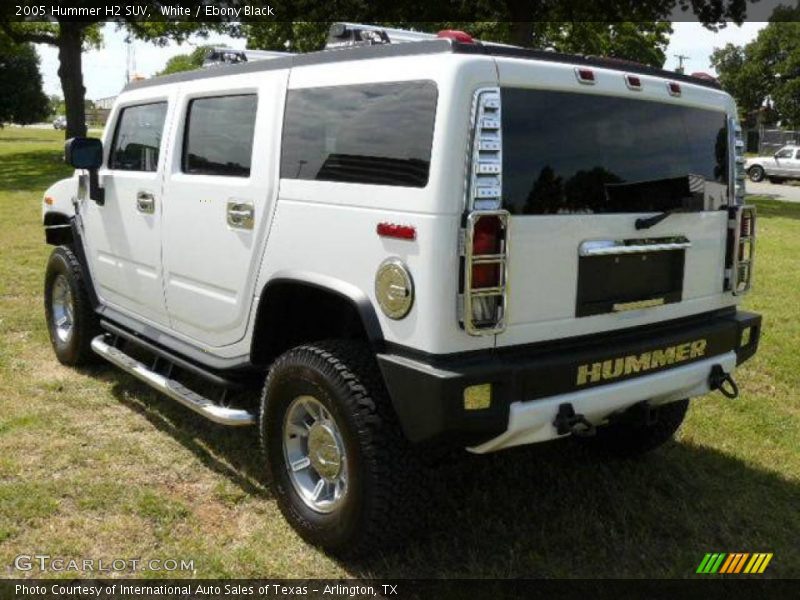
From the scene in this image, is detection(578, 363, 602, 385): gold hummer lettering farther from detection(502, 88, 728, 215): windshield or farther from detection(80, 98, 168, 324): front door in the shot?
detection(80, 98, 168, 324): front door

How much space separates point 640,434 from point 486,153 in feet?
7.14

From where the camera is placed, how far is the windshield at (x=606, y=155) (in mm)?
2840

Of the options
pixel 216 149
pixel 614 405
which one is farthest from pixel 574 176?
pixel 216 149

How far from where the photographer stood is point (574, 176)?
9.82 feet

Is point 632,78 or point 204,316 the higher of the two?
point 632,78

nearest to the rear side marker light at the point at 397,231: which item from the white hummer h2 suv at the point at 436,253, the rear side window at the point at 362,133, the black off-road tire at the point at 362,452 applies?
the white hummer h2 suv at the point at 436,253

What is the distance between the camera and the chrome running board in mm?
3684

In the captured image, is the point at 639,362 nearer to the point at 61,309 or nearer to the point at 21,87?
the point at 61,309

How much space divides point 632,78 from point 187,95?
2.26 m

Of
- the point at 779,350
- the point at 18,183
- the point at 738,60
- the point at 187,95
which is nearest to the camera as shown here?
the point at 187,95

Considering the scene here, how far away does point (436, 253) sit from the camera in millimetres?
2674

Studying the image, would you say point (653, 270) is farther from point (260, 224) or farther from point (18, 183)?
point (18, 183)

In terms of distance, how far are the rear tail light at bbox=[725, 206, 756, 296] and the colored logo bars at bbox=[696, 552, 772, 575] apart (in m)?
1.18

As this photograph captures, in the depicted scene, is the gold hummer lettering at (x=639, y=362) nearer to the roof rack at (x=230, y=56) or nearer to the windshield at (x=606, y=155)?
the windshield at (x=606, y=155)
